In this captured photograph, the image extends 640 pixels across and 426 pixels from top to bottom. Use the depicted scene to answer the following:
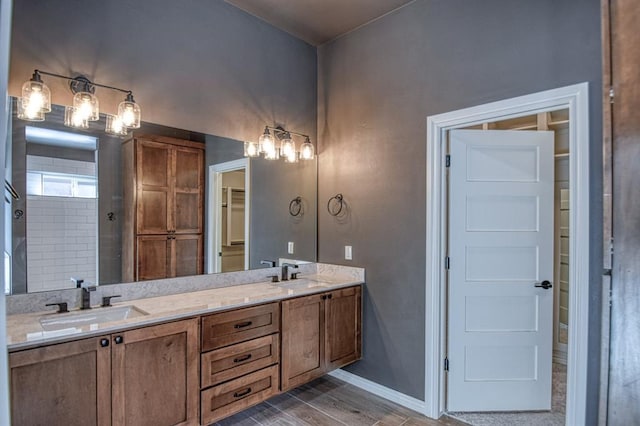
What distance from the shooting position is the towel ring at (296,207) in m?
3.18

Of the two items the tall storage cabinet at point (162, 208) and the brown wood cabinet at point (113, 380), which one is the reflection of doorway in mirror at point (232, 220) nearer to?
the tall storage cabinet at point (162, 208)

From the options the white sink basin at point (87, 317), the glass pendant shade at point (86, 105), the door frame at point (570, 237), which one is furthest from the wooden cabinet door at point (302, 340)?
the glass pendant shade at point (86, 105)

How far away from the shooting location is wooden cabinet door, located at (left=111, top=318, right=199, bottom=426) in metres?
1.64

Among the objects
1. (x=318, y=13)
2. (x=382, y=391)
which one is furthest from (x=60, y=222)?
(x=382, y=391)

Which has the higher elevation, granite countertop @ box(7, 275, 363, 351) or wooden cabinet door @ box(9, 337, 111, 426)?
granite countertop @ box(7, 275, 363, 351)

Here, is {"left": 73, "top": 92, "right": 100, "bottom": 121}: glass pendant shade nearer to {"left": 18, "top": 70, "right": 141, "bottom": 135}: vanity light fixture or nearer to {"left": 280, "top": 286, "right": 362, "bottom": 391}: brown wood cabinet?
{"left": 18, "top": 70, "right": 141, "bottom": 135}: vanity light fixture

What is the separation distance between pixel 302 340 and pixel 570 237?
5.92 ft

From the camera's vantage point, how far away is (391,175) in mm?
2768

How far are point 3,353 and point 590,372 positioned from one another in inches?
96.3

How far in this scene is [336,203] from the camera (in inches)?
124

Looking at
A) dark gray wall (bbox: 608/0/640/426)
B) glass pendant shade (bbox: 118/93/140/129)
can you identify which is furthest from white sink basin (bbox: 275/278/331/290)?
dark gray wall (bbox: 608/0/640/426)

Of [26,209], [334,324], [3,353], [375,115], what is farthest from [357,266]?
[3,353]

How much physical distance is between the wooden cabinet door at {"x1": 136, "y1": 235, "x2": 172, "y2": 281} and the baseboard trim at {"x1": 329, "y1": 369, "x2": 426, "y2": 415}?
1.74 metres

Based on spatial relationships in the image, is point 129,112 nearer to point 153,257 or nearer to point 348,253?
point 153,257
